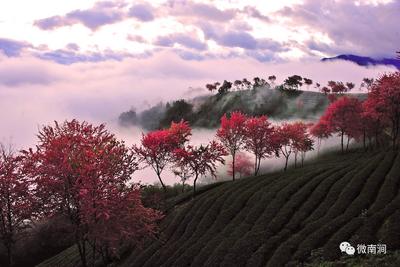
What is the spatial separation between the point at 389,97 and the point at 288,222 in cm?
2249

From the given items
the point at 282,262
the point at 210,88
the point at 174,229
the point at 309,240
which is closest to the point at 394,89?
the point at 309,240

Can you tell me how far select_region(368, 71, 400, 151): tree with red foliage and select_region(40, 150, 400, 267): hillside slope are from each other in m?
6.74

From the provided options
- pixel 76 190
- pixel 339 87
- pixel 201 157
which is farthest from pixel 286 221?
pixel 339 87

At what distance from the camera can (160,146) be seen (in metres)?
31.4

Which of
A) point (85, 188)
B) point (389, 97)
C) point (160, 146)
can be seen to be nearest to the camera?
point (85, 188)

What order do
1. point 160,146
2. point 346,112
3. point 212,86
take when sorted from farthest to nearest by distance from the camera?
1. point 212,86
2. point 346,112
3. point 160,146

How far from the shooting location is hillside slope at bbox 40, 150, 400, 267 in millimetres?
13734

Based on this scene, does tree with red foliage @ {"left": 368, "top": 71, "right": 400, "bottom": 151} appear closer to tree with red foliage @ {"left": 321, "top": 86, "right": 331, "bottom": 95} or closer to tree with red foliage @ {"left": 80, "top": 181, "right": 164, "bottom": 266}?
tree with red foliage @ {"left": 80, "top": 181, "right": 164, "bottom": 266}

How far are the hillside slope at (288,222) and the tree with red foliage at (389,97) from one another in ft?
22.1

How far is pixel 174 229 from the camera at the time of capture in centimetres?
2330

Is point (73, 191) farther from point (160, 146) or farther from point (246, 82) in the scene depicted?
point (246, 82)

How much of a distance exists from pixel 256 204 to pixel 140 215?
1037 centimetres

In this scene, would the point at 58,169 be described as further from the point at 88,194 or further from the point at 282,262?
the point at 282,262

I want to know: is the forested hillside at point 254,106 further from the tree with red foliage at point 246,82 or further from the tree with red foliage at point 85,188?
the tree with red foliage at point 85,188
